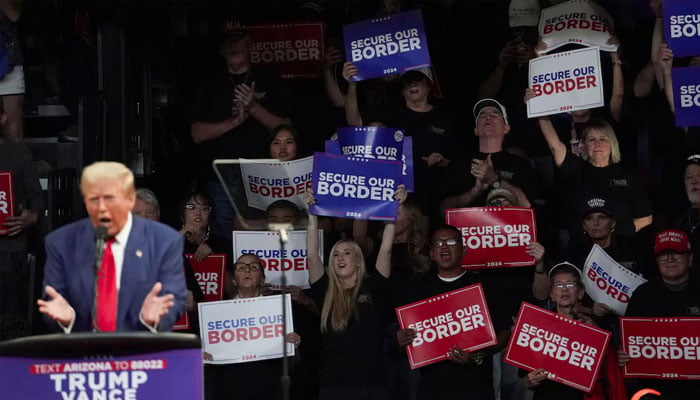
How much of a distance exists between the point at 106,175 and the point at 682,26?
553 centimetres

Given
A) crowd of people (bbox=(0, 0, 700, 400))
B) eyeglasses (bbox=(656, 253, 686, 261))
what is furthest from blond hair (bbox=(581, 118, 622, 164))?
eyeglasses (bbox=(656, 253, 686, 261))

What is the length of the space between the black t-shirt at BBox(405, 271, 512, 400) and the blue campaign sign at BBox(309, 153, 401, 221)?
1.73 ft

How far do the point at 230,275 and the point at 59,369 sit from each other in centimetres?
395

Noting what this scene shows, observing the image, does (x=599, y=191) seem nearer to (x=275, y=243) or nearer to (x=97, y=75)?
(x=275, y=243)

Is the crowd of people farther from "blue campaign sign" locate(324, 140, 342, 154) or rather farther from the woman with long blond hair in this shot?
"blue campaign sign" locate(324, 140, 342, 154)

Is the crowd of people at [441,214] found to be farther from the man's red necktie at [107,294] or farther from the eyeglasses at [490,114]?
the man's red necktie at [107,294]

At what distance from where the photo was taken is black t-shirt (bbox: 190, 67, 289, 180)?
1057cm

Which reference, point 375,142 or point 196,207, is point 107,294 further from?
point 375,142

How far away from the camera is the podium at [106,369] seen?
18.7 feet

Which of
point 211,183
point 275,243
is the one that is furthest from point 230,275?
point 211,183

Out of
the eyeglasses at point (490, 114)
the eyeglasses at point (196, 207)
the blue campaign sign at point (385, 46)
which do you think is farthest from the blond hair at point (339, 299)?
the blue campaign sign at point (385, 46)

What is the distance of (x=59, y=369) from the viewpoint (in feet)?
18.9

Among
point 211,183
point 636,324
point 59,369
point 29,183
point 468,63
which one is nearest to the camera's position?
point 59,369

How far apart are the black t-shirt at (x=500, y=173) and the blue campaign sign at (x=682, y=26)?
134cm
